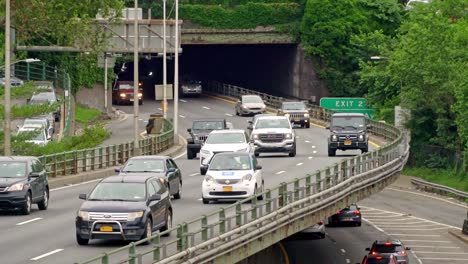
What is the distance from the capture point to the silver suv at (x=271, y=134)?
198 ft

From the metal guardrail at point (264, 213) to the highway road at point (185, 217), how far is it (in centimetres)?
181

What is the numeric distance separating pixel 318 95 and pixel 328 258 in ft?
187

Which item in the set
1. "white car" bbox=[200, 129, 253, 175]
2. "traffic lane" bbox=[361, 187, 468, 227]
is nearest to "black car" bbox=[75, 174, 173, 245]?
"white car" bbox=[200, 129, 253, 175]

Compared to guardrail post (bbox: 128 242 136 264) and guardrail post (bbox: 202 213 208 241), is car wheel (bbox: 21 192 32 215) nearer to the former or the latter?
guardrail post (bbox: 202 213 208 241)

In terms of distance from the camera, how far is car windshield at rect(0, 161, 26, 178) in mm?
36656

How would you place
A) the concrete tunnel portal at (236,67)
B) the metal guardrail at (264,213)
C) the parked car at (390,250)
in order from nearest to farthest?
the metal guardrail at (264,213)
the parked car at (390,250)
the concrete tunnel portal at (236,67)

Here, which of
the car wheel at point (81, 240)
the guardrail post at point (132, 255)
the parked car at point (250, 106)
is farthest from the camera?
the parked car at point (250, 106)

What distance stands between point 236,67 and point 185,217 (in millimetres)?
88656

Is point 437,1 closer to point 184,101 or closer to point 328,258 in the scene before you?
point 184,101

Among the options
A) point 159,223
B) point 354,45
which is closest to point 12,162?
point 159,223

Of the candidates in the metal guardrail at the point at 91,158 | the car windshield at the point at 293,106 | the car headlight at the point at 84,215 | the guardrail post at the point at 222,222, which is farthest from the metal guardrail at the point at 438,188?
the car headlight at the point at 84,215

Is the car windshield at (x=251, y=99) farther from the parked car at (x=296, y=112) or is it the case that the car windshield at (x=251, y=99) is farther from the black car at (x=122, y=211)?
the black car at (x=122, y=211)

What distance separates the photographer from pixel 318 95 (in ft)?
380

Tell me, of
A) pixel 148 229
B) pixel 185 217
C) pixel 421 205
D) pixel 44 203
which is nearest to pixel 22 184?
pixel 44 203
